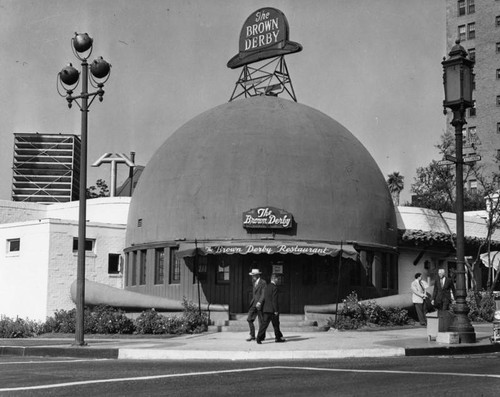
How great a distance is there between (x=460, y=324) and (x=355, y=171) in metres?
13.2

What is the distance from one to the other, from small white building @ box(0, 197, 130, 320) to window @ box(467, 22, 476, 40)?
59.1 metres

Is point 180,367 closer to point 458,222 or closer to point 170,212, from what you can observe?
point 458,222

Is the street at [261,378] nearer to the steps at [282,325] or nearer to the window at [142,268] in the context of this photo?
the steps at [282,325]

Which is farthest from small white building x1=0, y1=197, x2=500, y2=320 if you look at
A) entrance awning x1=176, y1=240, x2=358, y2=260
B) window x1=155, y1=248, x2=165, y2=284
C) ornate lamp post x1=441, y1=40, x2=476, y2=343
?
ornate lamp post x1=441, y1=40, x2=476, y2=343

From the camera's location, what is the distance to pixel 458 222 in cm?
1962

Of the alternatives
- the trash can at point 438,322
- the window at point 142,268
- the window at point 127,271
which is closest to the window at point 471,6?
the window at point 127,271

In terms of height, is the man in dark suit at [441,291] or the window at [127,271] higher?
the window at [127,271]

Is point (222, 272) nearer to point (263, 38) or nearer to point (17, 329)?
point (17, 329)

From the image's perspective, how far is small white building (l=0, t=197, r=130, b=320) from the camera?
31.4 meters

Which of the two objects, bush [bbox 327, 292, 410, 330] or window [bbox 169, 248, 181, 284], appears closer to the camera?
bush [bbox 327, 292, 410, 330]

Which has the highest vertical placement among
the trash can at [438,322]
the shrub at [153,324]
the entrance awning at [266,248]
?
the entrance awning at [266,248]

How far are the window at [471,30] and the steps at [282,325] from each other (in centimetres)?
6156

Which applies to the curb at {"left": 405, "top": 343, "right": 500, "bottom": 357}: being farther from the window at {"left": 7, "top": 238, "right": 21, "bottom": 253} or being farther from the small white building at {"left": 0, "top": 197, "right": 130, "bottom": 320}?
the window at {"left": 7, "top": 238, "right": 21, "bottom": 253}

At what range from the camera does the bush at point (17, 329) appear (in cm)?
2833
